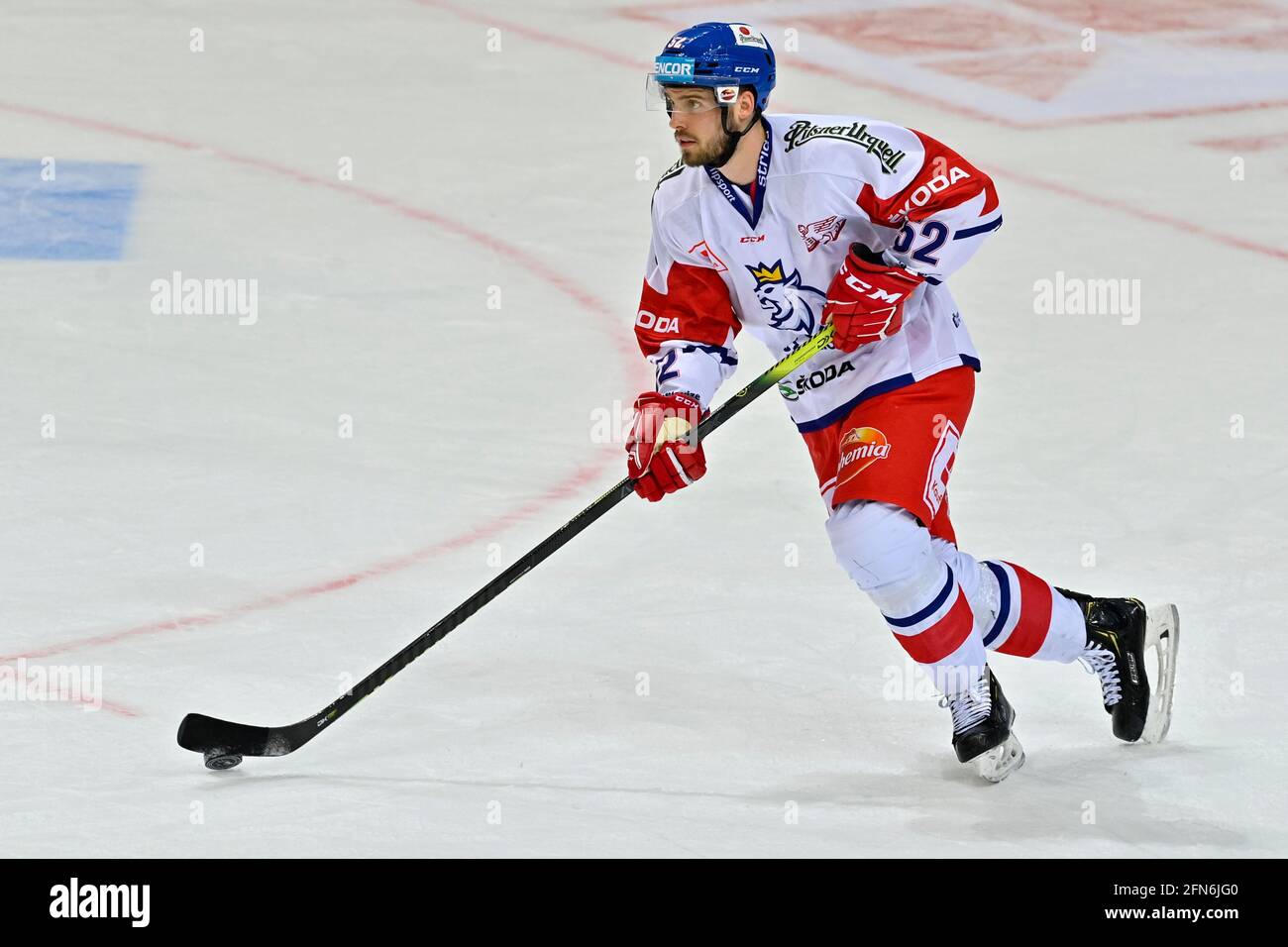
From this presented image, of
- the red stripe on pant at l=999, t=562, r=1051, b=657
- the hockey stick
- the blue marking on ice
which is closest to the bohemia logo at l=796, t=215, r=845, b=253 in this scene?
the hockey stick

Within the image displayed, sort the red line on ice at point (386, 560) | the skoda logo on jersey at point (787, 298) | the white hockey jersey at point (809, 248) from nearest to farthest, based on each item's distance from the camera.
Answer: the white hockey jersey at point (809, 248)
the skoda logo on jersey at point (787, 298)
the red line on ice at point (386, 560)

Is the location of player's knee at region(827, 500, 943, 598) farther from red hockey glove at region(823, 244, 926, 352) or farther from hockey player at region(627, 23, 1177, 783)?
red hockey glove at region(823, 244, 926, 352)

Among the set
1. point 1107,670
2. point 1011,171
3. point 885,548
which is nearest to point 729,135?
point 885,548

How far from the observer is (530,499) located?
4.79m

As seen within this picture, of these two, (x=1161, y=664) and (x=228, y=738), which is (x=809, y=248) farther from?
(x=228, y=738)

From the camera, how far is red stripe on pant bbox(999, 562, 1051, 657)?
12.0 ft

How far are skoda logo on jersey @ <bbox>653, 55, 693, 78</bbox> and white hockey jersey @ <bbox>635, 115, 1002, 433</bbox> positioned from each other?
0.74ft

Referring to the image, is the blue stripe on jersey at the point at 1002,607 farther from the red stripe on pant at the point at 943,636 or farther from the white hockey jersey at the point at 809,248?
the white hockey jersey at the point at 809,248

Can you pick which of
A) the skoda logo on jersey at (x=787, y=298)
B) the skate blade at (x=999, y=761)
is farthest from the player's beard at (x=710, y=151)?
the skate blade at (x=999, y=761)

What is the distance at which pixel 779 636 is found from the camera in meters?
4.17

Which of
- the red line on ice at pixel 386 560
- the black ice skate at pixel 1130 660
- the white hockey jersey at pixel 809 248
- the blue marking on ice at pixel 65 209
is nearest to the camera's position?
the white hockey jersey at pixel 809 248

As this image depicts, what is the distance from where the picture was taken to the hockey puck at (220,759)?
3453mm

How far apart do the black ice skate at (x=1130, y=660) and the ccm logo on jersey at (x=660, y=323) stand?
34.8 inches

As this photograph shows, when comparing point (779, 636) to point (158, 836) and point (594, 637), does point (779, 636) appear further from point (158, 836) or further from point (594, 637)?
point (158, 836)
